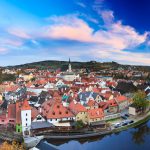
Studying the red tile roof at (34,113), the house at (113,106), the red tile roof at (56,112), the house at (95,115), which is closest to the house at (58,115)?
the red tile roof at (56,112)

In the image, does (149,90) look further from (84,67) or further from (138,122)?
(84,67)

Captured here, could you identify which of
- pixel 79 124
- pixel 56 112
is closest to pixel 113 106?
pixel 79 124

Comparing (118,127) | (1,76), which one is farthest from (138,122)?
(1,76)

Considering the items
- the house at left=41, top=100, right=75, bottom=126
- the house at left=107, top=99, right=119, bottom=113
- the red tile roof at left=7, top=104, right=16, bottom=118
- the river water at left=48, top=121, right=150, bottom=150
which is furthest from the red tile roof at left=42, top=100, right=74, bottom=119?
the house at left=107, top=99, right=119, bottom=113

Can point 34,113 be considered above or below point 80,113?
above

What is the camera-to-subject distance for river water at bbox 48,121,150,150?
62.1 feet

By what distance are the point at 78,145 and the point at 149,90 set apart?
21.8m

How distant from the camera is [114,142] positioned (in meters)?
19.7

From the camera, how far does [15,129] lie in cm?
2162

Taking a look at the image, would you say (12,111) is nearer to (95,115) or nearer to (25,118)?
(25,118)

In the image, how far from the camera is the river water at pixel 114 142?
18938 millimetres

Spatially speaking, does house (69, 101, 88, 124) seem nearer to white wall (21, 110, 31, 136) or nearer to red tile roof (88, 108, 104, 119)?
red tile roof (88, 108, 104, 119)

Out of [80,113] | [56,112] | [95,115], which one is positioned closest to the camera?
[56,112]

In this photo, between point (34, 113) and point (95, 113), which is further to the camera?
point (95, 113)
